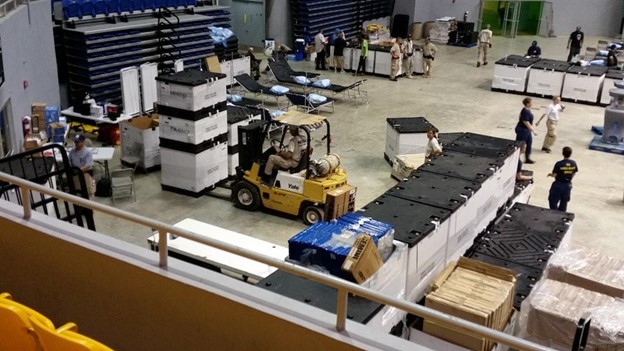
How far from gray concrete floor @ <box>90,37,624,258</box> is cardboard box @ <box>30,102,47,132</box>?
1605 millimetres

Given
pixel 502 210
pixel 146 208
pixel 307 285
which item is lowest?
pixel 146 208

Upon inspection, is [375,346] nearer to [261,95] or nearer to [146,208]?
[146,208]

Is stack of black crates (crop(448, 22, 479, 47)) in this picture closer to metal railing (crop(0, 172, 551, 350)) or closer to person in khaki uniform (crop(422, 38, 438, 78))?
person in khaki uniform (crop(422, 38, 438, 78))

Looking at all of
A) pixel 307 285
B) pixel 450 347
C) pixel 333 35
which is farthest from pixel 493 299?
pixel 333 35

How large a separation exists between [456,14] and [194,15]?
643 inches

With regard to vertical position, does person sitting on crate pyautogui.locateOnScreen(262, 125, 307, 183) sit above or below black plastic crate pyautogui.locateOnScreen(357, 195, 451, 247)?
below

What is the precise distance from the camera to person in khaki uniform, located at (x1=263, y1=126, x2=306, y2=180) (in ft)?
36.1

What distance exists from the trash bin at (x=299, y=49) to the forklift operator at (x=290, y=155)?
14.2m

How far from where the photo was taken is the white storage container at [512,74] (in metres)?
20.2

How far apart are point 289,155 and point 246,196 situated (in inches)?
43.9

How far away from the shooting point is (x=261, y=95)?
62.9 feet

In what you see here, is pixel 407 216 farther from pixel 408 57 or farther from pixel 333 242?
pixel 408 57

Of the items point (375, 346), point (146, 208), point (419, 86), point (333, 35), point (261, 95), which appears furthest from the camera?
point (333, 35)

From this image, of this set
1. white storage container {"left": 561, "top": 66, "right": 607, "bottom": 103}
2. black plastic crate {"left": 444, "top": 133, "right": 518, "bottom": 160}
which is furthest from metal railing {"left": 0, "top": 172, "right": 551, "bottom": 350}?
white storage container {"left": 561, "top": 66, "right": 607, "bottom": 103}
